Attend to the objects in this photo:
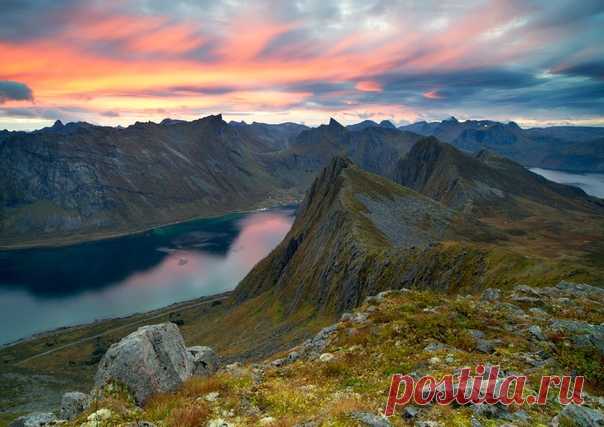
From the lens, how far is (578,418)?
39.5 ft

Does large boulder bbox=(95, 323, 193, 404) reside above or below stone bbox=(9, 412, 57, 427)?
above

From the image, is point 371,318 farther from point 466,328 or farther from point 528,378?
point 528,378

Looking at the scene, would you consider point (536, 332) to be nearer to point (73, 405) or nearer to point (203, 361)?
point (203, 361)

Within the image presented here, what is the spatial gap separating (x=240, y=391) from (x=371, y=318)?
1183 cm

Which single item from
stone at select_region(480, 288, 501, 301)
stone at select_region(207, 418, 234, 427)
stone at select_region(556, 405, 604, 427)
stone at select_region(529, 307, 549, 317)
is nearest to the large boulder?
stone at select_region(207, 418, 234, 427)

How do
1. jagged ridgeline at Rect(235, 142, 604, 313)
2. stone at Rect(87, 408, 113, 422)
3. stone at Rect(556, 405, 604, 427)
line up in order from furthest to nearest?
jagged ridgeline at Rect(235, 142, 604, 313)
stone at Rect(87, 408, 113, 422)
stone at Rect(556, 405, 604, 427)

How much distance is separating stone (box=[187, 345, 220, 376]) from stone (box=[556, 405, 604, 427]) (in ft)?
53.0

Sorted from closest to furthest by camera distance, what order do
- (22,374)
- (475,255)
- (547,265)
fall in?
(547,265) < (475,255) < (22,374)

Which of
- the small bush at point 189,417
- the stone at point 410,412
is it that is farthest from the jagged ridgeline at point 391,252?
the small bush at point 189,417

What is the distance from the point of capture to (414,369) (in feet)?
58.2

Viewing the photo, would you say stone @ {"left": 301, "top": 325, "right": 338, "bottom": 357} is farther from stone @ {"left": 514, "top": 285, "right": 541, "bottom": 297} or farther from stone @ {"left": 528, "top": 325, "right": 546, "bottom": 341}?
stone @ {"left": 514, "top": 285, "right": 541, "bottom": 297}

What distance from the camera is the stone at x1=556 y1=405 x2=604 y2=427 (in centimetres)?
1191

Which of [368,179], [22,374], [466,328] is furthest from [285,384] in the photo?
[368,179]

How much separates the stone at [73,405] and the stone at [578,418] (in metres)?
17.7
